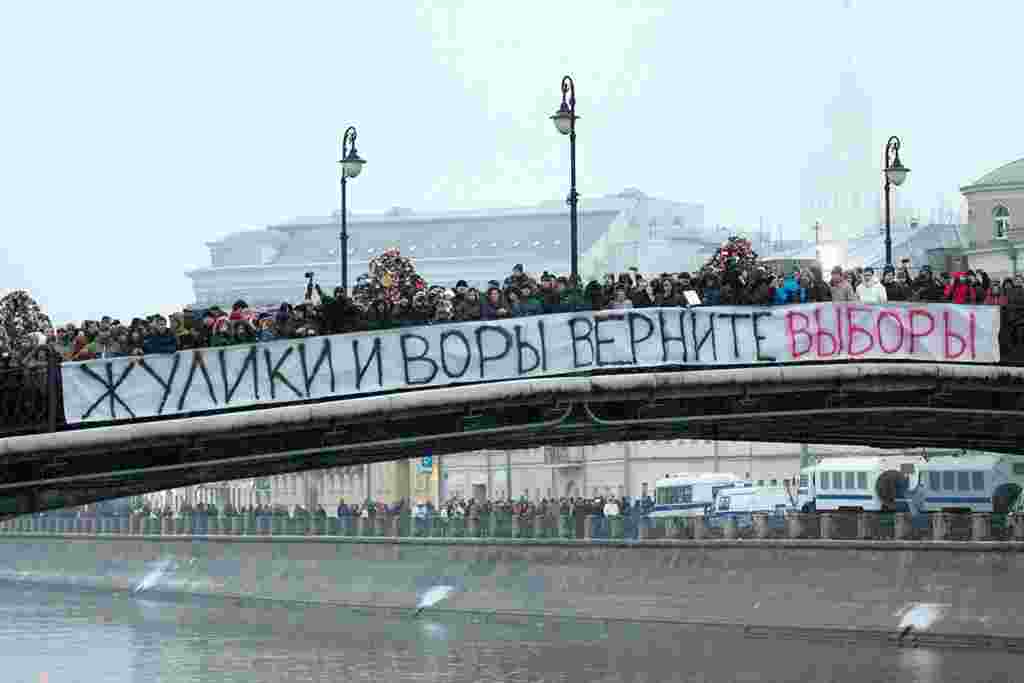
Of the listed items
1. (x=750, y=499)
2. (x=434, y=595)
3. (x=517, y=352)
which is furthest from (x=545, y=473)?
(x=517, y=352)

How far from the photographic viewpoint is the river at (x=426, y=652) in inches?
2544

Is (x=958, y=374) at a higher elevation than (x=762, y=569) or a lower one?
higher

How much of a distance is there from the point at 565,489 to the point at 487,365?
95672mm

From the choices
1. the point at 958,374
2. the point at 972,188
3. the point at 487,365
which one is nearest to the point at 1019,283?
the point at 958,374

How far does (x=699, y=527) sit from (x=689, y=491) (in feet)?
118

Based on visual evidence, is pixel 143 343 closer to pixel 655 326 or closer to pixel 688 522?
pixel 655 326

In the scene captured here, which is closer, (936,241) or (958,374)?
(958,374)

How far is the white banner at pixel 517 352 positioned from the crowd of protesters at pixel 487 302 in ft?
1.37

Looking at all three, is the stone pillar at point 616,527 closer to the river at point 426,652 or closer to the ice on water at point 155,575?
the river at point 426,652

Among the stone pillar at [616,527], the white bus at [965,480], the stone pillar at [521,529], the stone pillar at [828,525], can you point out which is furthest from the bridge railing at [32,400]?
the white bus at [965,480]

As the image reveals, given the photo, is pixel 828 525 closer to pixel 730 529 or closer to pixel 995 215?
pixel 730 529

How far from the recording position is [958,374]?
49281mm

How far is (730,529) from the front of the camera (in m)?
78.7

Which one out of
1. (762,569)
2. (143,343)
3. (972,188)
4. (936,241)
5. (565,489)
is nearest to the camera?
(143,343)
